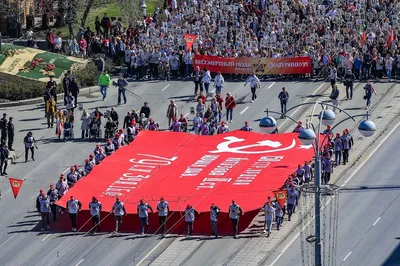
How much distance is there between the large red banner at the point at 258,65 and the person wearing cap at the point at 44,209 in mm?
18437

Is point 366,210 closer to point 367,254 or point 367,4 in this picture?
point 367,254

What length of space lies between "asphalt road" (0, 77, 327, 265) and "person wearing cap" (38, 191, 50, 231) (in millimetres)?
412

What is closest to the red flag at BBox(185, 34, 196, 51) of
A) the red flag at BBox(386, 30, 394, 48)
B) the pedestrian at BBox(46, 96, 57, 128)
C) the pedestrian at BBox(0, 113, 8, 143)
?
the pedestrian at BBox(46, 96, 57, 128)

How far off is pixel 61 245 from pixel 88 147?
10.7 meters

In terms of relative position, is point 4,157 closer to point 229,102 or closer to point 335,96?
point 229,102

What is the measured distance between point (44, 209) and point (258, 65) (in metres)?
19.3

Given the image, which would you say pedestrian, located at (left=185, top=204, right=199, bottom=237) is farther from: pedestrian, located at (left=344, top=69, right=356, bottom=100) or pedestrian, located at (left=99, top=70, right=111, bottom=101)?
pedestrian, located at (left=99, top=70, right=111, bottom=101)

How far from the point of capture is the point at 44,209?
50.1 m

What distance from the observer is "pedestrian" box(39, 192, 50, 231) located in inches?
1971

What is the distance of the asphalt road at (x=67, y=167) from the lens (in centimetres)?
4822

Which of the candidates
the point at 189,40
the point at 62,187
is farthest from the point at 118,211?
Answer: the point at 189,40

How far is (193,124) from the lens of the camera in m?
60.4

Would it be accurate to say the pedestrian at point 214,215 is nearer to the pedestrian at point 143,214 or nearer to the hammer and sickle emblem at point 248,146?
the pedestrian at point 143,214

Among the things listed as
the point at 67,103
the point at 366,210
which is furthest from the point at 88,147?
the point at 366,210
